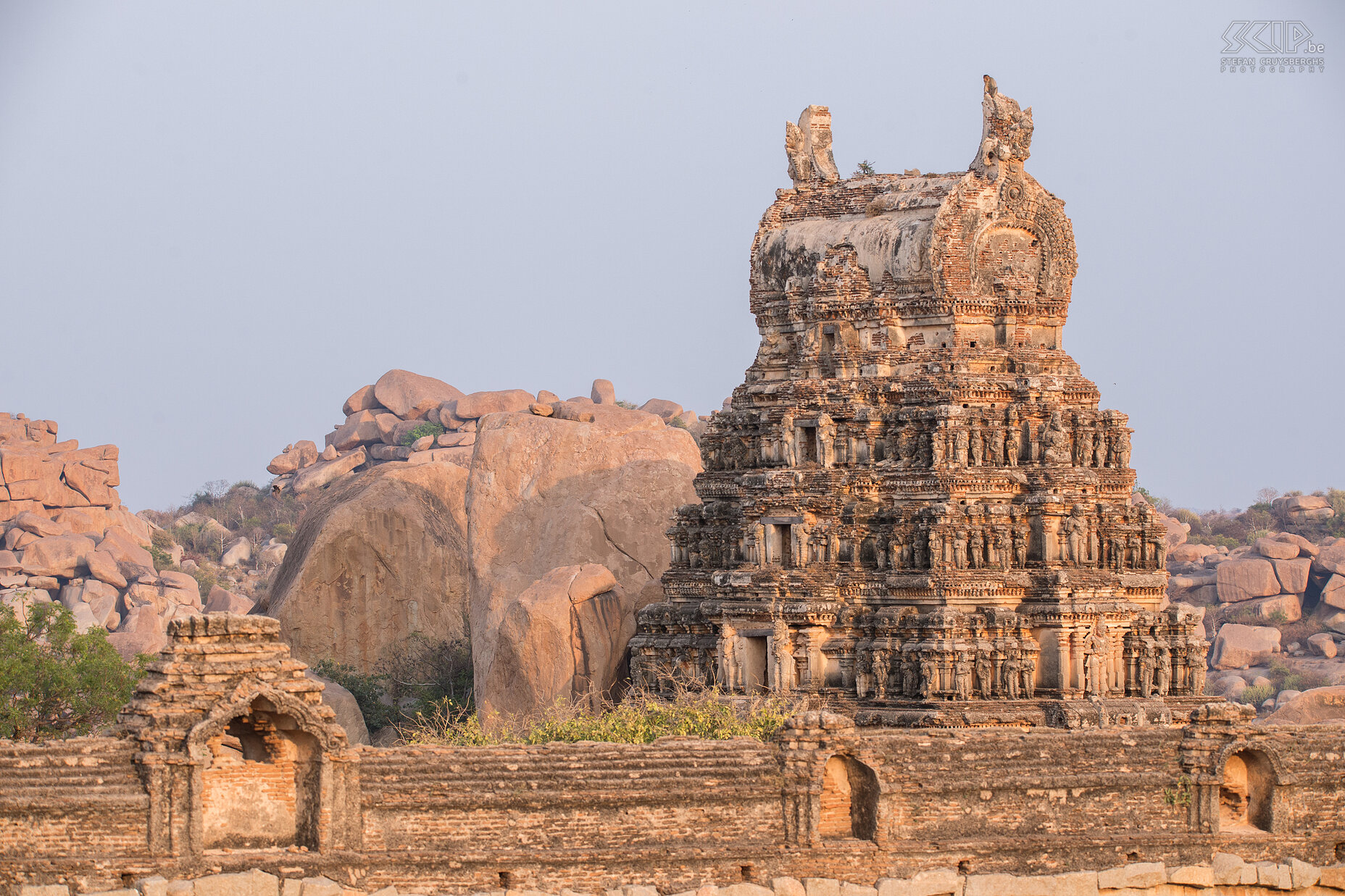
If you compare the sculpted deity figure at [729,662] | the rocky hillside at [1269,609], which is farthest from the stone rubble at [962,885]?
the rocky hillside at [1269,609]

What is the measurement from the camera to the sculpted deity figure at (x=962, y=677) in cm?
3850

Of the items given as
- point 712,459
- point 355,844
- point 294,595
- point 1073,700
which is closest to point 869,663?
point 1073,700

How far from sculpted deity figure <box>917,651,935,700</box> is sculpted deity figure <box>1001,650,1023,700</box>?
141 centimetres

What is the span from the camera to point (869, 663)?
39250 millimetres

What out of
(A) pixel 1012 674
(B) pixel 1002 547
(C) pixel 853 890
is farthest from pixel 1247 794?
(B) pixel 1002 547

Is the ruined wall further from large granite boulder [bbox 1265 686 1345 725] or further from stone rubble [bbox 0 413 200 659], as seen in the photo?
stone rubble [bbox 0 413 200 659]

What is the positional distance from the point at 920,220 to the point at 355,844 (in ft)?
60.7

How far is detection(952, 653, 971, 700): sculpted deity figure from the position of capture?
3850cm

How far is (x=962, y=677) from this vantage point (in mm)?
38531

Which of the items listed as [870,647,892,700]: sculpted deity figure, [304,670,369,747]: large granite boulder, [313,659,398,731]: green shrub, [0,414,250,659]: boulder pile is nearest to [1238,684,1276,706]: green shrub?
[313,659,398,731]: green shrub

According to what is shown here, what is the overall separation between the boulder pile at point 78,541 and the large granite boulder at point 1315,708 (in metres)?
42.0

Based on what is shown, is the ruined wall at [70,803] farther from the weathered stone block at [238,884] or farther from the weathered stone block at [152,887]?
the weathered stone block at [238,884]

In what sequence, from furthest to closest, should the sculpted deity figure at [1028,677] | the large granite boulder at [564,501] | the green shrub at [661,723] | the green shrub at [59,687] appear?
the large granite boulder at [564,501], the green shrub at [59,687], the sculpted deity figure at [1028,677], the green shrub at [661,723]

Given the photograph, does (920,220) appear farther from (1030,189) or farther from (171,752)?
(171,752)
